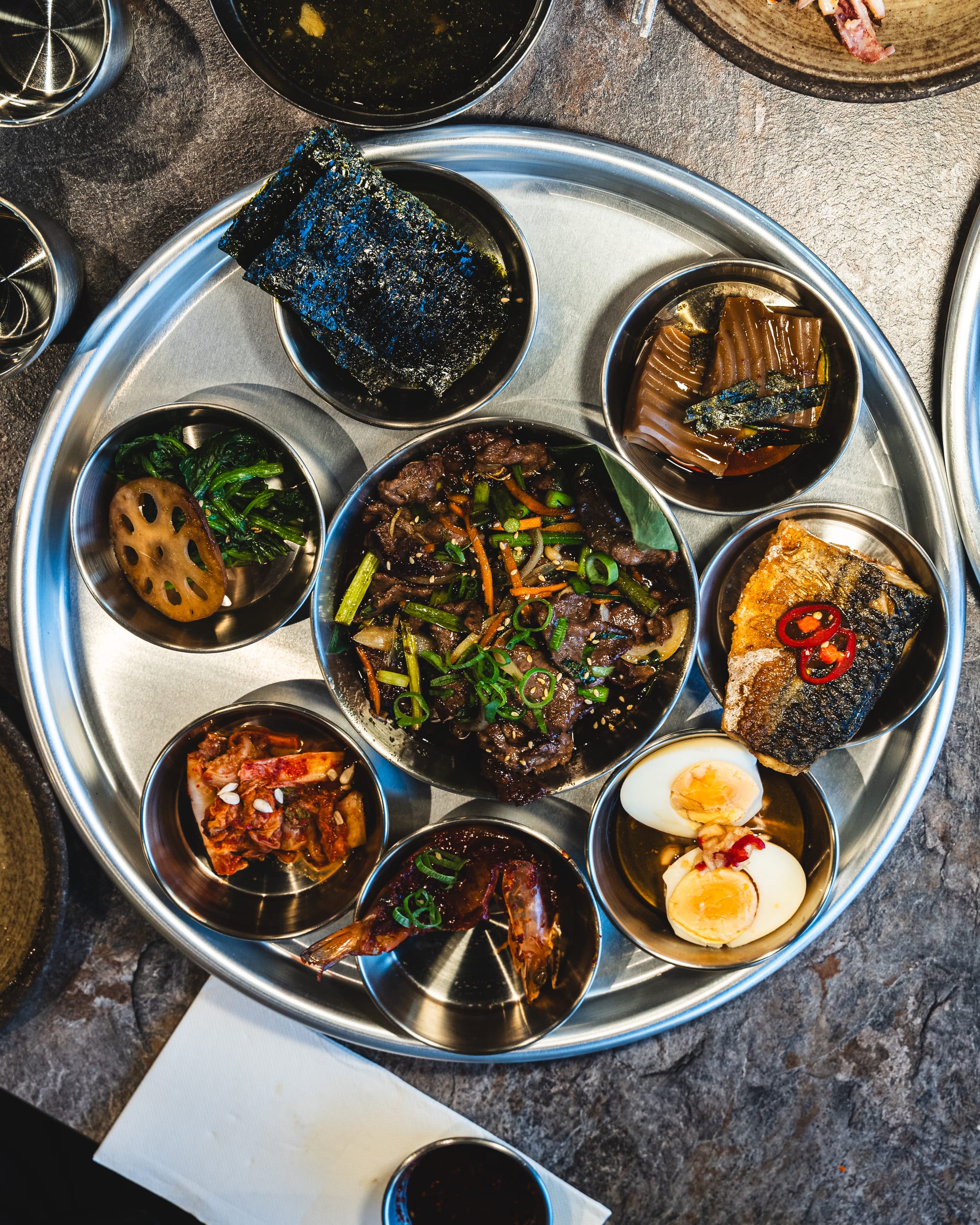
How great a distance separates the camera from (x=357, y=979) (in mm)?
2674

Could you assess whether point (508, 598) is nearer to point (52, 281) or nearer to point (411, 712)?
point (411, 712)

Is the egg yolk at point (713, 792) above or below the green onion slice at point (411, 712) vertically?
below

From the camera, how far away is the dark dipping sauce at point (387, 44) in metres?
2.41

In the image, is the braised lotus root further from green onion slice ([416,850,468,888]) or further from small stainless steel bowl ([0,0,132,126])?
small stainless steel bowl ([0,0,132,126])

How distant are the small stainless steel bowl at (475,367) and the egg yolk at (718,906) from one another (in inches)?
65.7

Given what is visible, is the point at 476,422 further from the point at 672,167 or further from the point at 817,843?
the point at 817,843

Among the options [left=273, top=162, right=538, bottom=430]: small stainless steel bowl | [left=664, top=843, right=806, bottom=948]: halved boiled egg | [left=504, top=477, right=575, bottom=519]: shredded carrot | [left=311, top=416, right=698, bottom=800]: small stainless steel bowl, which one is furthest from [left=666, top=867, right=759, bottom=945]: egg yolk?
[left=273, top=162, right=538, bottom=430]: small stainless steel bowl

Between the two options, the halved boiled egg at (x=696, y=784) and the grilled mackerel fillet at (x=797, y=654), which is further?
the halved boiled egg at (x=696, y=784)

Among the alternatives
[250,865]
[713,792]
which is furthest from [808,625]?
[250,865]

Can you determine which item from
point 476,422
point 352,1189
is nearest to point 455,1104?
point 352,1189

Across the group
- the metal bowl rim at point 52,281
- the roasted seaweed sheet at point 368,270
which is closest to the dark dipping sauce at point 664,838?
the roasted seaweed sheet at point 368,270

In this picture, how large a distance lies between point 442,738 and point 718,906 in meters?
1.03

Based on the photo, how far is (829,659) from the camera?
232 centimetres

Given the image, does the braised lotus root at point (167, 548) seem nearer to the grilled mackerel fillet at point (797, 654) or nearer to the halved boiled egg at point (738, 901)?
the grilled mackerel fillet at point (797, 654)
